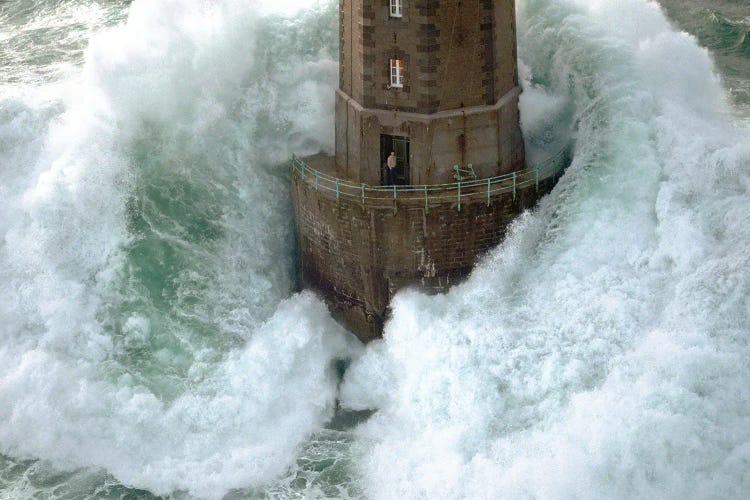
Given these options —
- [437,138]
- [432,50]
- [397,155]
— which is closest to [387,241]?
[397,155]

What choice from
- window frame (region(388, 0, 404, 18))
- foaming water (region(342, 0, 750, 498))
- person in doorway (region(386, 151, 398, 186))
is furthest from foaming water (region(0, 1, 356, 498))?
window frame (region(388, 0, 404, 18))

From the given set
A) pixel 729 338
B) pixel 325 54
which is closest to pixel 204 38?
pixel 325 54

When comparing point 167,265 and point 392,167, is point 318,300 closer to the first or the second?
point 167,265

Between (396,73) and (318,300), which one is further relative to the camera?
(318,300)

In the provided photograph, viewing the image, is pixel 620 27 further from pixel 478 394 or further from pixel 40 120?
pixel 40 120

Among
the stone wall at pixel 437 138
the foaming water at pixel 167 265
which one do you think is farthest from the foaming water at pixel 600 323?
the foaming water at pixel 167 265

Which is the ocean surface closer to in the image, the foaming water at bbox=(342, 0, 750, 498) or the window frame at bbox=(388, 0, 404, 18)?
the foaming water at bbox=(342, 0, 750, 498)
